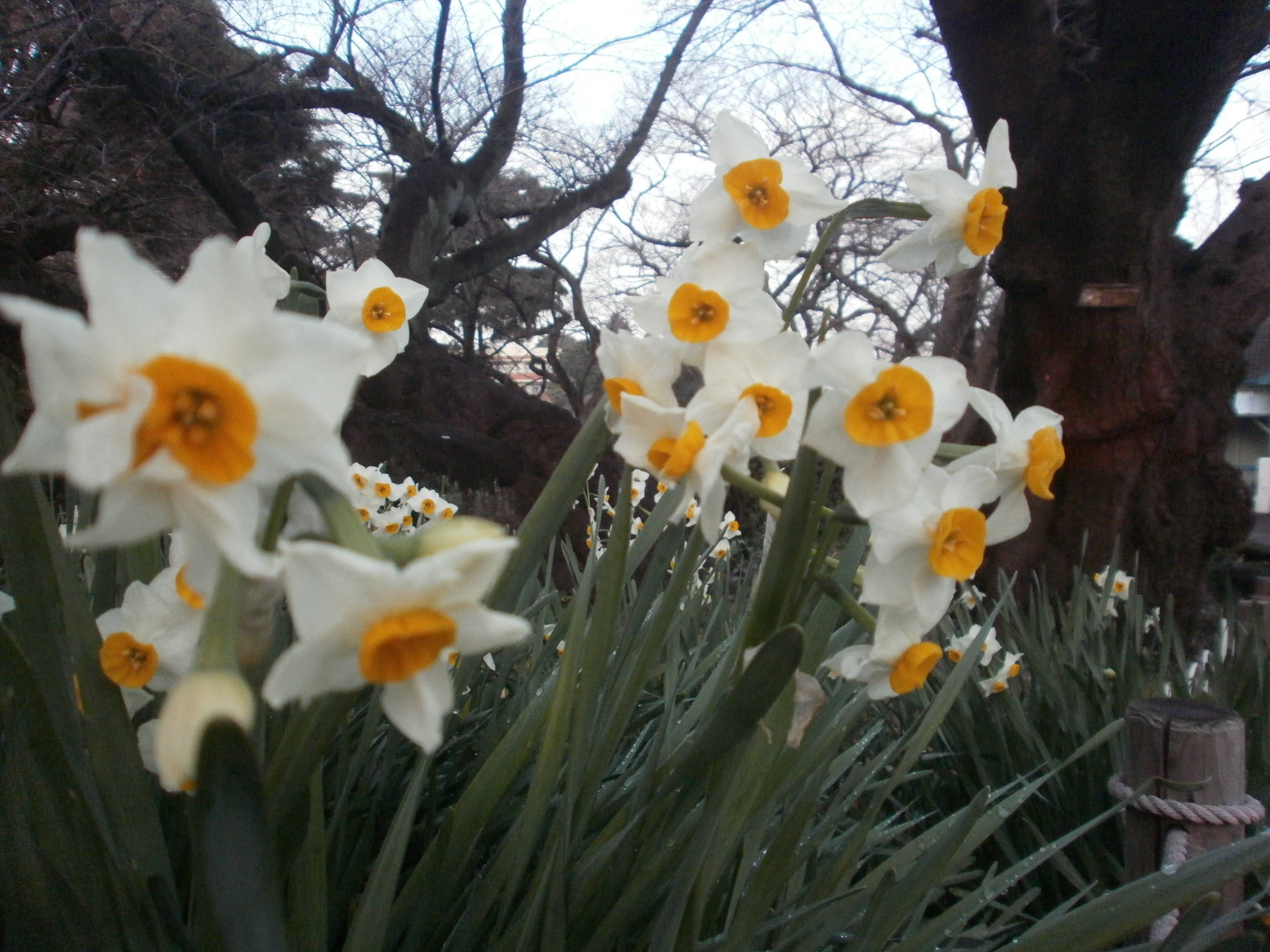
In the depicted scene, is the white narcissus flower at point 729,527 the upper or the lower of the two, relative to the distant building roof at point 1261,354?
lower

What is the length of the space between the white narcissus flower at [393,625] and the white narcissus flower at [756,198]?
16.0 inches

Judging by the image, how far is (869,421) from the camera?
0.48m

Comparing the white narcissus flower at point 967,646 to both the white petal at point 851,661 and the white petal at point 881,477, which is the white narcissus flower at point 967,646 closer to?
the white petal at point 851,661

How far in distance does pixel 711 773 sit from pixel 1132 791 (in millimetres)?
932

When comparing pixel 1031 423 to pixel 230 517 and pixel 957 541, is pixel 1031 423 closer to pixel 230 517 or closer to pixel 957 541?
pixel 957 541

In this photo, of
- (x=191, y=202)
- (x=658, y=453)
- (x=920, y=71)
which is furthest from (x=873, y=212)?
(x=920, y=71)

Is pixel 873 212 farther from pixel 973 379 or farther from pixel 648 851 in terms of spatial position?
pixel 973 379

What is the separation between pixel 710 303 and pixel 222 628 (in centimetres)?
35

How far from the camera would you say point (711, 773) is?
A: 0.60 metres

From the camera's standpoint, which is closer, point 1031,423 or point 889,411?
point 889,411

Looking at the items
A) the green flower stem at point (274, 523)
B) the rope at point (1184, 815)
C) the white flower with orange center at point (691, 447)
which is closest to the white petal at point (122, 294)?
the green flower stem at point (274, 523)

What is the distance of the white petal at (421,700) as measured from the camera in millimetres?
366

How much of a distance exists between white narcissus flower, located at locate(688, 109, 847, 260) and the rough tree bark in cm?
330

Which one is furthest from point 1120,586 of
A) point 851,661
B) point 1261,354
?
point 1261,354
